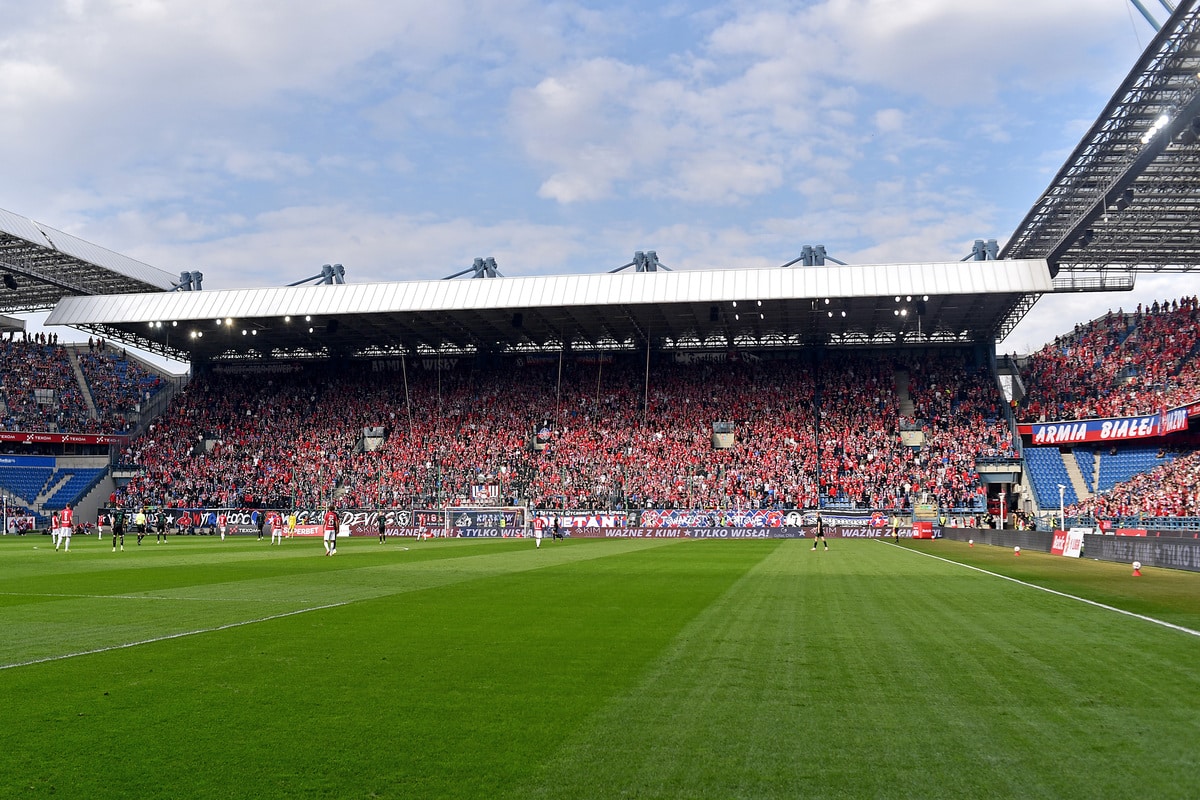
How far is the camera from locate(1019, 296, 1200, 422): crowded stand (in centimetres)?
5134

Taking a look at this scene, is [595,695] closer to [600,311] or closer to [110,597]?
[110,597]

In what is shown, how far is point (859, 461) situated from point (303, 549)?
3601 centimetres

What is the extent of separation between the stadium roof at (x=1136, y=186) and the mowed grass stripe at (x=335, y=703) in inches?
1082

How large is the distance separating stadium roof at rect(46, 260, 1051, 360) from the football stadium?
0.30 metres

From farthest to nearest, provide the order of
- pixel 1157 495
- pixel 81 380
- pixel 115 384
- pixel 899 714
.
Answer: pixel 115 384 < pixel 81 380 < pixel 1157 495 < pixel 899 714

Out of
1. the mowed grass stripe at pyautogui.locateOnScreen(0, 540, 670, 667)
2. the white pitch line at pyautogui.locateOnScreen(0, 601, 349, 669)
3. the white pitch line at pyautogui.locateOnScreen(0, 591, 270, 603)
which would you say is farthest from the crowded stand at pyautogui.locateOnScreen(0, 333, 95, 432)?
the white pitch line at pyautogui.locateOnScreen(0, 601, 349, 669)

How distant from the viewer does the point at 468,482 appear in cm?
6172

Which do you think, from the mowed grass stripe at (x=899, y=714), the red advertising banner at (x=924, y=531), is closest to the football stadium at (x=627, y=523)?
the mowed grass stripe at (x=899, y=714)

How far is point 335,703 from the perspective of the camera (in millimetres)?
8555

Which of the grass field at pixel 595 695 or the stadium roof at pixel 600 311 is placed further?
the stadium roof at pixel 600 311

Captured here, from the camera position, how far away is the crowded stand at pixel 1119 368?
51.3 m

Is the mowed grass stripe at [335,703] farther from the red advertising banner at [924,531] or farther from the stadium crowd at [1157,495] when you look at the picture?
the red advertising banner at [924,531]

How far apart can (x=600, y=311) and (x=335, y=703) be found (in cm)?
5122

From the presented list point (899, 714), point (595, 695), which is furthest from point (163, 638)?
point (899, 714)
